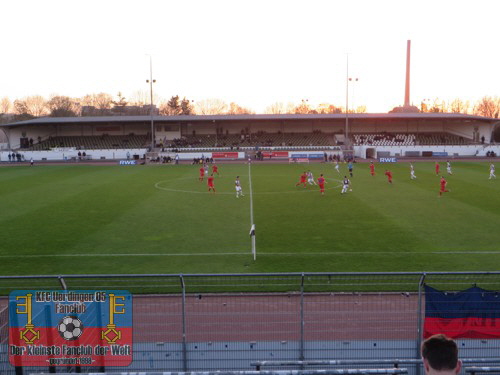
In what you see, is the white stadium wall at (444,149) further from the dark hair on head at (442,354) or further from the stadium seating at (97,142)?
the dark hair on head at (442,354)

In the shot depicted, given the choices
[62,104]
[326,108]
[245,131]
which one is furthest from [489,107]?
[62,104]

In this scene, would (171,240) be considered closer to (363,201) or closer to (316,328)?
(316,328)

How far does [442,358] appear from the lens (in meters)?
3.73

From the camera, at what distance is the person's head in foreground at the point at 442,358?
3709 mm

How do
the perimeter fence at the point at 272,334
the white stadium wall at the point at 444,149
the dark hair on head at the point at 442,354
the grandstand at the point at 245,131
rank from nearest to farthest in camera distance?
the dark hair on head at the point at 442,354
the perimeter fence at the point at 272,334
the white stadium wall at the point at 444,149
the grandstand at the point at 245,131

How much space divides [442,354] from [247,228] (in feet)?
62.0

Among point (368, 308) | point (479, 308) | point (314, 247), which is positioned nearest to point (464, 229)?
point (314, 247)

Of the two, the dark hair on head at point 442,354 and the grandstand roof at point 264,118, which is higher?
the grandstand roof at point 264,118

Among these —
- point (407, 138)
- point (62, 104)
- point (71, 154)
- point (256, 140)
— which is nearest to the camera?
point (71, 154)

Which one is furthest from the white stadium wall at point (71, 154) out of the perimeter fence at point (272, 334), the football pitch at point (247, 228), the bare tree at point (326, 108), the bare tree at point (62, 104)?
the bare tree at point (326, 108)

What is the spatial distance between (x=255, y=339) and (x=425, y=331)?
3.25m

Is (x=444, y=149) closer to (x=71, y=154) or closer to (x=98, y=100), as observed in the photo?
(x=71, y=154)

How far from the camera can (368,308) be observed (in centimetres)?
1127

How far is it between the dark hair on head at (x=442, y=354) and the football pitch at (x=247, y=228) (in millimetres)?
11827
